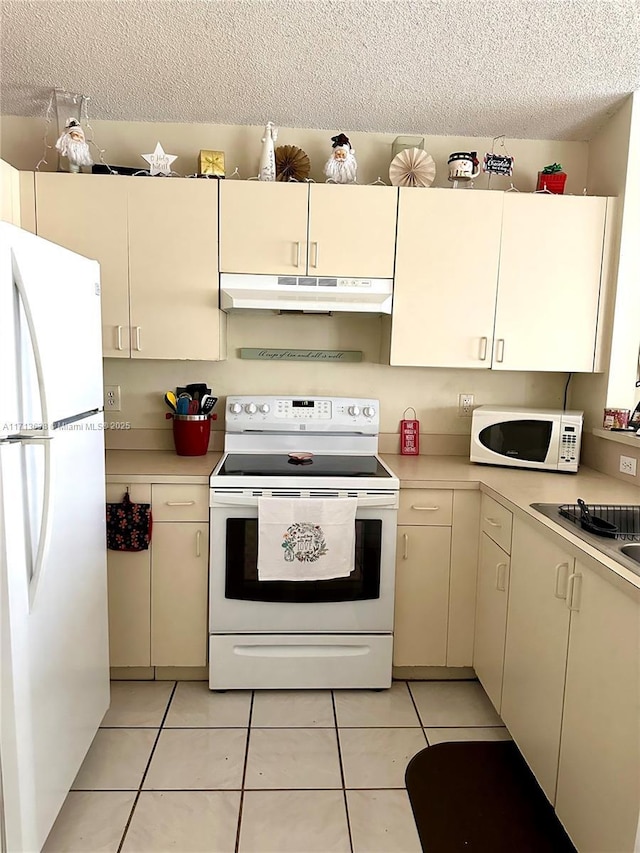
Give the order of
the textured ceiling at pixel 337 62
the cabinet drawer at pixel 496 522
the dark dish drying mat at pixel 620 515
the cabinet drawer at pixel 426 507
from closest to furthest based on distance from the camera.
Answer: the textured ceiling at pixel 337 62 → the dark dish drying mat at pixel 620 515 → the cabinet drawer at pixel 496 522 → the cabinet drawer at pixel 426 507

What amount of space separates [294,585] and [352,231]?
1532 mm

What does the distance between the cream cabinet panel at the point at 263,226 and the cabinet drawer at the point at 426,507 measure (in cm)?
110

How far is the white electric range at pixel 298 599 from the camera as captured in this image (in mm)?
2279

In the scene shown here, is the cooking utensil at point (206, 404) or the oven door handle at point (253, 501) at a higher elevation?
Result: the cooking utensil at point (206, 404)

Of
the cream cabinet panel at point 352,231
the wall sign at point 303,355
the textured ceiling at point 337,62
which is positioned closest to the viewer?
the textured ceiling at point 337,62

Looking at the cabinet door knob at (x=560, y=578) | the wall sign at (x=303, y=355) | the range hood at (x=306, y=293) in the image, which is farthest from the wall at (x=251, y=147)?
the cabinet door knob at (x=560, y=578)

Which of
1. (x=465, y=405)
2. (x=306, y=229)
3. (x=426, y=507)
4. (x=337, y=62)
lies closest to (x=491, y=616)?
(x=426, y=507)

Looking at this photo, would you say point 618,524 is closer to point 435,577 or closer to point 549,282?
point 435,577

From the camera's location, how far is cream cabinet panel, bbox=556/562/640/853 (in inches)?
49.9

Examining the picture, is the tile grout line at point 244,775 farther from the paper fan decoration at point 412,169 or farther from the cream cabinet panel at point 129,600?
the paper fan decoration at point 412,169

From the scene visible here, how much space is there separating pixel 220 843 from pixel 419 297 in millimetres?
2126

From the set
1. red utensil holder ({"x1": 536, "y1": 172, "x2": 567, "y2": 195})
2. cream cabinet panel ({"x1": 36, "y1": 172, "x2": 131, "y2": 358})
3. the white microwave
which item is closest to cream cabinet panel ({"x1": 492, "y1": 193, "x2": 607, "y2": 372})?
red utensil holder ({"x1": 536, "y1": 172, "x2": 567, "y2": 195})

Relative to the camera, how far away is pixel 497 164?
8.52ft

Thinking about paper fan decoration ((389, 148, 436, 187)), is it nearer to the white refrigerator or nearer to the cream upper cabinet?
the cream upper cabinet
